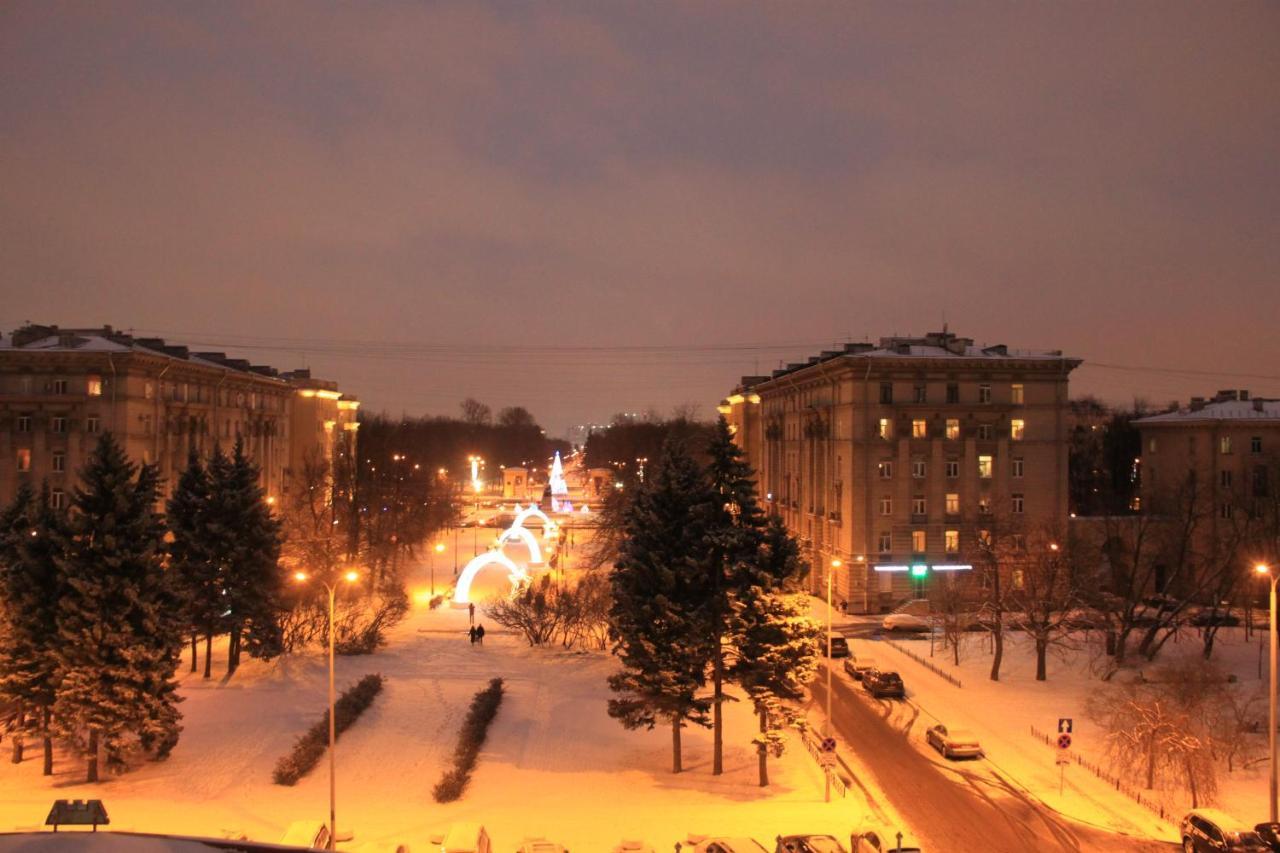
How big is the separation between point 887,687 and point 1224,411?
37301 millimetres

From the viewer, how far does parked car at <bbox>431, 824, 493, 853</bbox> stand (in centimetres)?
1855

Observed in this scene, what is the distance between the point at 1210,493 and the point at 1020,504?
29.3 ft

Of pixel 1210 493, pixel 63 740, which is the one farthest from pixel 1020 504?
pixel 63 740

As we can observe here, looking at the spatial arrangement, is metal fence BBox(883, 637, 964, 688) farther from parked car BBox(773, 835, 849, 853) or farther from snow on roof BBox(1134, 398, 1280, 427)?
snow on roof BBox(1134, 398, 1280, 427)

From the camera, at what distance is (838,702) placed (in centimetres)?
3441

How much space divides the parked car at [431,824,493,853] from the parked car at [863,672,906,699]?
1834cm

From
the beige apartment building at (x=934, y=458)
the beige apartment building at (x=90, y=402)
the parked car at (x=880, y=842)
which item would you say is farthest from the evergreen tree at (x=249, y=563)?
the beige apartment building at (x=934, y=458)

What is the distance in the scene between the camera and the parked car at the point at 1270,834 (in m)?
19.1

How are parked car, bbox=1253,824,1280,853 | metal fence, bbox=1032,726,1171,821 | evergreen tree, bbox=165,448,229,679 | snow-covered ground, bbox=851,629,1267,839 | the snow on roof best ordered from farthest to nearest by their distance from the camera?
the snow on roof < evergreen tree, bbox=165,448,229,679 < snow-covered ground, bbox=851,629,1267,839 < metal fence, bbox=1032,726,1171,821 < parked car, bbox=1253,824,1280,853

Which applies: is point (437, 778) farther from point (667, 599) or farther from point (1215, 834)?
point (1215, 834)

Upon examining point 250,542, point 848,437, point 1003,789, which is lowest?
point 1003,789

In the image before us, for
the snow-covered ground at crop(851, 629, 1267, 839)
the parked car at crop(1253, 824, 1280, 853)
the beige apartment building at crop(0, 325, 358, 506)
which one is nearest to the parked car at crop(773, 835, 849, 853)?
the snow-covered ground at crop(851, 629, 1267, 839)

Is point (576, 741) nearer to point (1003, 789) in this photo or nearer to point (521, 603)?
point (1003, 789)

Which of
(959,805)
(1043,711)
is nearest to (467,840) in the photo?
(959,805)
